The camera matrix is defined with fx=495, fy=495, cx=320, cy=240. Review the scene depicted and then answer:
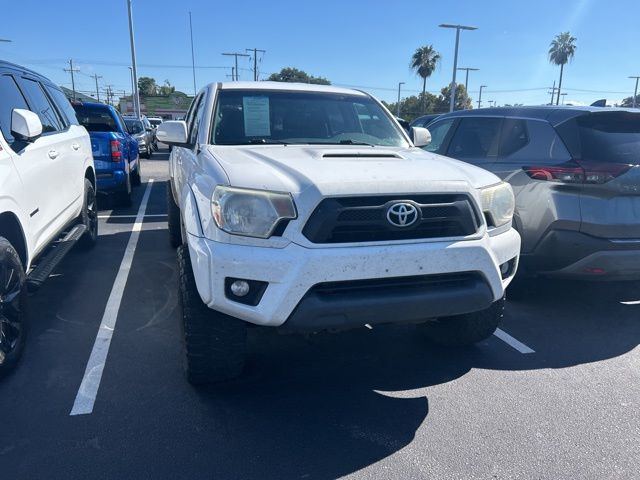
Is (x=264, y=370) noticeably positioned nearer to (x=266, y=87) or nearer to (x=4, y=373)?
(x=4, y=373)

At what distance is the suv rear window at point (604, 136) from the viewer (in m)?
4.05

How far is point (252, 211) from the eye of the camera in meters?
2.54

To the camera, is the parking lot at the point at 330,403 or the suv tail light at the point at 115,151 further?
the suv tail light at the point at 115,151

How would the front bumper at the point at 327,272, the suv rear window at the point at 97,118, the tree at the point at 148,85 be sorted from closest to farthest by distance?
1. the front bumper at the point at 327,272
2. the suv rear window at the point at 97,118
3. the tree at the point at 148,85

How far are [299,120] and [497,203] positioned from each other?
5.75ft

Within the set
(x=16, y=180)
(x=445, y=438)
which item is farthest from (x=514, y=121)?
(x=16, y=180)

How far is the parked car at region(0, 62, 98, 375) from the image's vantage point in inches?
127

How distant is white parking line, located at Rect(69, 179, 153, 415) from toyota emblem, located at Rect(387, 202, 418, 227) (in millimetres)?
2053

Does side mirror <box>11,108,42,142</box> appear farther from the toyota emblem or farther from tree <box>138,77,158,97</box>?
tree <box>138,77,158,97</box>

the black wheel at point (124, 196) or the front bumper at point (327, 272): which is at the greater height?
the front bumper at point (327, 272)

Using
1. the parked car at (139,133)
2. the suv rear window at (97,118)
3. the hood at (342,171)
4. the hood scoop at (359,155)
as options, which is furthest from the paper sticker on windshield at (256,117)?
the parked car at (139,133)

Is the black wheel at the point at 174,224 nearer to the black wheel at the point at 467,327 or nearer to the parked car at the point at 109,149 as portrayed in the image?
the parked car at the point at 109,149

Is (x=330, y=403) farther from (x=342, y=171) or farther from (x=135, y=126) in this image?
(x=135, y=126)

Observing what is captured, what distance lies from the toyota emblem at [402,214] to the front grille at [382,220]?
0.02 metres
